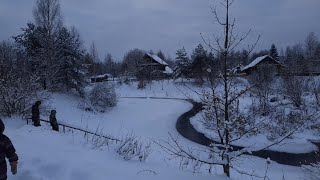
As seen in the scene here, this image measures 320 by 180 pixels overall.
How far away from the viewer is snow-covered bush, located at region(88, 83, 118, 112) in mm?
41100

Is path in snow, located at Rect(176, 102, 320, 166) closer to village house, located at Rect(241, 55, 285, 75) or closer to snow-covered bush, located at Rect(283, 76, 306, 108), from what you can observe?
village house, located at Rect(241, 55, 285, 75)

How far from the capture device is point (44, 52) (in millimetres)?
39250

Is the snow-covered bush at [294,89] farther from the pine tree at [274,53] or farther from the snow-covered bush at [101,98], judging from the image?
the pine tree at [274,53]

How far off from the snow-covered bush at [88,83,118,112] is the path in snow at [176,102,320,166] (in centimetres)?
803

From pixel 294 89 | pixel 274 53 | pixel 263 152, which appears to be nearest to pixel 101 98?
pixel 294 89

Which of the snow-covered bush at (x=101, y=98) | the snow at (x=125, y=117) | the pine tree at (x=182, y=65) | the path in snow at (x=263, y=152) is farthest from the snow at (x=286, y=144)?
the pine tree at (x=182, y=65)

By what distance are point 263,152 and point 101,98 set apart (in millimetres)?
21182

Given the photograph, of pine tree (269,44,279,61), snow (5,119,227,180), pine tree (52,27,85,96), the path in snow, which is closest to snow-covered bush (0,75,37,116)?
snow (5,119,227,180)

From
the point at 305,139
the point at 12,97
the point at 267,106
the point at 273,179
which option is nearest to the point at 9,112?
the point at 12,97

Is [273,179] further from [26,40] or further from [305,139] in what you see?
[26,40]

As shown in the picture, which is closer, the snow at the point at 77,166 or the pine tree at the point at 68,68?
the snow at the point at 77,166

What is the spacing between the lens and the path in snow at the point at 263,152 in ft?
77.9

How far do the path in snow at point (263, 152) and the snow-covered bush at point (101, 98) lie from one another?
803 cm

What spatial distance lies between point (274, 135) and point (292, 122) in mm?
3277
